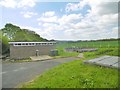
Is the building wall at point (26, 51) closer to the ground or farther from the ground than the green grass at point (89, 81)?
farther from the ground

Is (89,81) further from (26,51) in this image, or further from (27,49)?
(27,49)

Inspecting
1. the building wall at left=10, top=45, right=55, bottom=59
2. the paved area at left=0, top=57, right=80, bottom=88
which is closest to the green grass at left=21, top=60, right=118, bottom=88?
the paved area at left=0, top=57, right=80, bottom=88

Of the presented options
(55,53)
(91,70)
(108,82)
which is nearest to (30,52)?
(55,53)

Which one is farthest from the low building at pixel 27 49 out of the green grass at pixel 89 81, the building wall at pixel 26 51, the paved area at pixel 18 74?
the green grass at pixel 89 81

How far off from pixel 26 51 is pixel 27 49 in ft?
1.12

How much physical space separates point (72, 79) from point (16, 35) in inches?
1379

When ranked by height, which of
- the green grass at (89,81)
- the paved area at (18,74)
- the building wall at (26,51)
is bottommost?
the paved area at (18,74)

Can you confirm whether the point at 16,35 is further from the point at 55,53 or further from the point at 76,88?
the point at 76,88

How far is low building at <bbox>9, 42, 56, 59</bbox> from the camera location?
24.6 meters

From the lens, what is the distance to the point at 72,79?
930 cm

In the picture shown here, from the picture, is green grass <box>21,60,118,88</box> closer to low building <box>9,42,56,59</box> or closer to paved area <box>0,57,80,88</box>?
paved area <box>0,57,80,88</box>

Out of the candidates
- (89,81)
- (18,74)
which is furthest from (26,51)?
(89,81)

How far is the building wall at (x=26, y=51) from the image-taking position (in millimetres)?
24516

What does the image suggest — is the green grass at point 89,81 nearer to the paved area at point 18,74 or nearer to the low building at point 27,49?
the paved area at point 18,74
